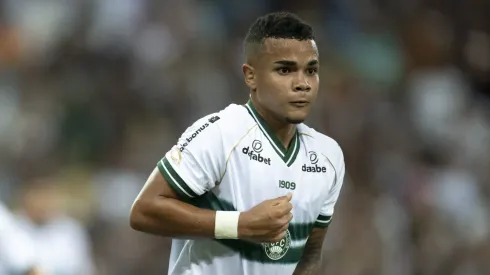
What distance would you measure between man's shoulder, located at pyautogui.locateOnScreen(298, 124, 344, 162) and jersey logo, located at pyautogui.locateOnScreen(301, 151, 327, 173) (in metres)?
0.04

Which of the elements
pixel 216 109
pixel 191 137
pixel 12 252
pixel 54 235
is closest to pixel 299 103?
pixel 191 137

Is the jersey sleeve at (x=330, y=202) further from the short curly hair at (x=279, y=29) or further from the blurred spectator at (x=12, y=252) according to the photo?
the blurred spectator at (x=12, y=252)

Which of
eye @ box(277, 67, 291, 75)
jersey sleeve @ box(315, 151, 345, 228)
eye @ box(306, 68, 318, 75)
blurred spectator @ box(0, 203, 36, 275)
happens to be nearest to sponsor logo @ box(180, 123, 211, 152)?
eye @ box(277, 67, 291, 75)

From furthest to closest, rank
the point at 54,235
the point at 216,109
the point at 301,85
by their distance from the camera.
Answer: the point at 216,109 → the point at 54,235 → the point at 301,85

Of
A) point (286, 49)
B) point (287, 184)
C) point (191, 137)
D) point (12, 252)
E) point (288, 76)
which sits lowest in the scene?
point (12, 252)

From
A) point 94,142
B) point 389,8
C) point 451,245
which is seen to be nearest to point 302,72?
point 451,245

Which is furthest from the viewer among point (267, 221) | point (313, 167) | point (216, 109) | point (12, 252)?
point (216, 109)

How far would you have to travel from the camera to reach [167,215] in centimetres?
356

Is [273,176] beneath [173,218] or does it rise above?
above

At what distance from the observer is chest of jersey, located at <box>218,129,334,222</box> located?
3.72 m

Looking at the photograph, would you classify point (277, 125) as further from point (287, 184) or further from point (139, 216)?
point (139, 216)

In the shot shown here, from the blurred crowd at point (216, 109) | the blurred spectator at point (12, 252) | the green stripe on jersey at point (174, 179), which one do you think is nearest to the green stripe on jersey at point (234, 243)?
the green stripe on jersey at point (174, 179)

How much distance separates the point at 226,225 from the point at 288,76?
0.64 m

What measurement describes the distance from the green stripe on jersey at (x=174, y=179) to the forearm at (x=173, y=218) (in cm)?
5
